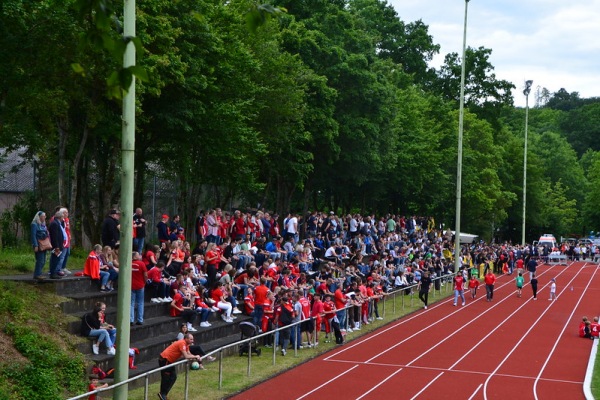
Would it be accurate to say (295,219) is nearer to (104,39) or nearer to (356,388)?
(356,388)

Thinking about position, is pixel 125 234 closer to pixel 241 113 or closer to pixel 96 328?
pixel 96 328

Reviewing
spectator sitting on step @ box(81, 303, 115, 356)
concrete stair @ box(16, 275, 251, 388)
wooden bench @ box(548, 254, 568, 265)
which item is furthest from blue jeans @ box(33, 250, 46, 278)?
wooden bench @ box(548, 254, 568, 265)

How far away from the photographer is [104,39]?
5609mm

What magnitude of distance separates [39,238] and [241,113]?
14.0 m

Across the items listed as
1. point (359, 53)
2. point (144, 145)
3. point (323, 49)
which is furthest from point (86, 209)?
point (359, 53)

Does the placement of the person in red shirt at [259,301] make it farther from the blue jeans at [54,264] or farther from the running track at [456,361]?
the blue jeans at [54,264]

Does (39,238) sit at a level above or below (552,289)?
above

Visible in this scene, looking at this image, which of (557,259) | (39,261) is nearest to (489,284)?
(39,261)

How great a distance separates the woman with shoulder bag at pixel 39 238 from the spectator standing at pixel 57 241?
0.58 feet

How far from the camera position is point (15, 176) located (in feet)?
115

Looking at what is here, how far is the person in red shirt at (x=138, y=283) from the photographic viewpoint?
19.9 m

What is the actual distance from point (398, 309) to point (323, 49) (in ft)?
48.4

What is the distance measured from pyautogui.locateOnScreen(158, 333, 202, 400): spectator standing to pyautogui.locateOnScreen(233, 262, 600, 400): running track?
7.99ft

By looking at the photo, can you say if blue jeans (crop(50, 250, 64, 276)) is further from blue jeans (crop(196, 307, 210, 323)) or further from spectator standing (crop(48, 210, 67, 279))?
blue jeans (crop(196, 307, 210, 323))
